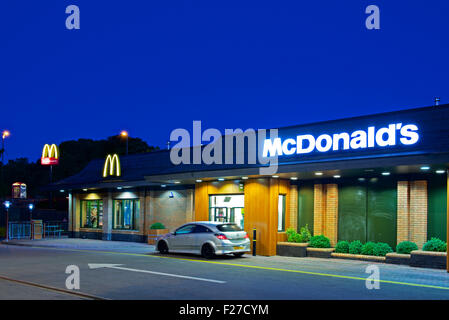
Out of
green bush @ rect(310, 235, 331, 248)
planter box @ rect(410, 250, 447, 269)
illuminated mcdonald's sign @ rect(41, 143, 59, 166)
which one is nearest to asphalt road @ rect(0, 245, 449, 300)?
planter box @ rect(410, 250, 447, 269)

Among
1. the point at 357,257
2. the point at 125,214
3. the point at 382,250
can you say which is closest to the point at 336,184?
the point at 357,257

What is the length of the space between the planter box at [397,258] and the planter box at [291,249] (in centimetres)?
373

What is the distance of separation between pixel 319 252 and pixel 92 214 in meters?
18.9

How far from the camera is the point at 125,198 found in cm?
3169

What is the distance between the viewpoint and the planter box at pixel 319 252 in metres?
20.6

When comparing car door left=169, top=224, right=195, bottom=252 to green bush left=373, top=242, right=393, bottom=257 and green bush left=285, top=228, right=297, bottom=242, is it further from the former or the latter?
green bush left=373, top=242, right=393, bottom=257

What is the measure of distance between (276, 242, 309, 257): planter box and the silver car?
6.63 feet

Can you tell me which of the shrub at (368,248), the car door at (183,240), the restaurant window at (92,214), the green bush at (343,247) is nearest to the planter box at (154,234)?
the car door at (183,240)

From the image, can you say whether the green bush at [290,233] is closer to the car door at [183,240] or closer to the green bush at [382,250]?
the green bush at [382,250]

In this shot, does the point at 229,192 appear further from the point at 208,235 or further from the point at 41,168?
the point at 41,168

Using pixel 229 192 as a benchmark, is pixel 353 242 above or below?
below
